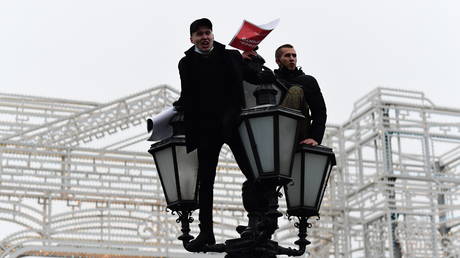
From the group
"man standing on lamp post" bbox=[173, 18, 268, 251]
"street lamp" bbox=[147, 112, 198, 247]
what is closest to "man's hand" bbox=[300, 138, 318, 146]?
"man standing on lamp post" bbox=[173, 18, 268, 251]

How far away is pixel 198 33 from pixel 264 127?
72 centimetres

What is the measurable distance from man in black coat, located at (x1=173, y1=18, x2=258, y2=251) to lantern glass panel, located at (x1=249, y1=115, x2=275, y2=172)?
16 centimetres

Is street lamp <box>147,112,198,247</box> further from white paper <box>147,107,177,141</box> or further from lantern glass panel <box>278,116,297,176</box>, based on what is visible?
lantern glass panel <box>278,116,297,176</box>

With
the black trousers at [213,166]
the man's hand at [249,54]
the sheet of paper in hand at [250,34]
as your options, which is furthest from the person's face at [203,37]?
the black trousers at [213,166]

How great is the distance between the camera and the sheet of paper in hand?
623 cm

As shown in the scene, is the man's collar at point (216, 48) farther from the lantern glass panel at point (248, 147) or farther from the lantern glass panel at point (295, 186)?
the lantern glass panel at point (295, 186)

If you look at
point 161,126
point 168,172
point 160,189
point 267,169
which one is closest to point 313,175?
point 267,169

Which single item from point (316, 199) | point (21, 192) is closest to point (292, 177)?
point (316, 199)

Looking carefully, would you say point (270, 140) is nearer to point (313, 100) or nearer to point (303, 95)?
point (303, 95)

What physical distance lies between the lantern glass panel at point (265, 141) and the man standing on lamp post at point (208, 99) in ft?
0.53

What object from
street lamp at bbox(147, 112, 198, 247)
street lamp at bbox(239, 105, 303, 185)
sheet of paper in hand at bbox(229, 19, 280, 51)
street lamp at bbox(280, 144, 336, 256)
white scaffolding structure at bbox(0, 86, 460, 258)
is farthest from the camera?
white scaffolding structure at bbox(0, 86, 460, 258)

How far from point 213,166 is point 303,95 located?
76cm

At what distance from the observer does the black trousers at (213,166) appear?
6.28 m

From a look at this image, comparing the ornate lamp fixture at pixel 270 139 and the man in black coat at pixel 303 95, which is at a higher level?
the man in black coat at pixel 303 95
